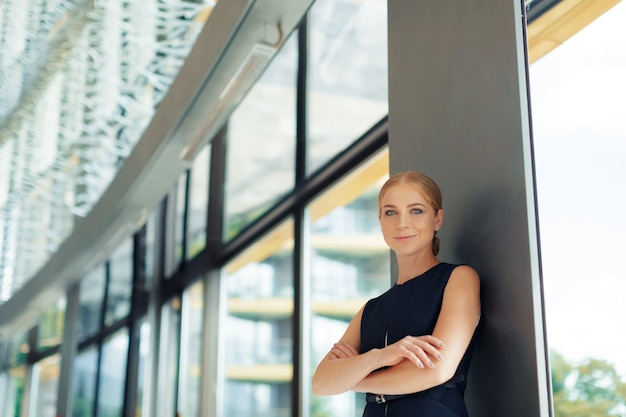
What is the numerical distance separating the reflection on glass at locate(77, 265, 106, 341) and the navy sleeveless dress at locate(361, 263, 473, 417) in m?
9.06

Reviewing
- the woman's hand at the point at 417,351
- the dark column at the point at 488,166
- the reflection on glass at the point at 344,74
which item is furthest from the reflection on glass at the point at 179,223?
the woman's hand at the point at 417,351

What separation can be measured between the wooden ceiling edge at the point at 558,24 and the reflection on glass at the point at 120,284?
8.06m

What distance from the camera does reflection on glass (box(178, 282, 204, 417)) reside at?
812cm

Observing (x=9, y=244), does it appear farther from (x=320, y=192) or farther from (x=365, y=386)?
(x=365, y=386)

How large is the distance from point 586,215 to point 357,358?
960 mm

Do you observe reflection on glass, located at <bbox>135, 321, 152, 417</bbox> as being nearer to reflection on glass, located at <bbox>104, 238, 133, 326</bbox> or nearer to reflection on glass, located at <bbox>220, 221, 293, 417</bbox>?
reflection on glass, located at <bbox>104, 238, 133, 326</bbox>

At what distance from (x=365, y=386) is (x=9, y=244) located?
8.76 meters

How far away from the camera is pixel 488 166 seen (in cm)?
252

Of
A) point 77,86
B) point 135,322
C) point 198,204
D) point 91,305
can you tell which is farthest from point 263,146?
point 91,305

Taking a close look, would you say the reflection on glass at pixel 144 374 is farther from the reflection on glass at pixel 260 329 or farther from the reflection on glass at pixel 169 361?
the reflection on glass at pixel 260 329

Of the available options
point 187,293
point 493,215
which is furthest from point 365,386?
point 187,293

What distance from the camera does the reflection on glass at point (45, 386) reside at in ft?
38.5

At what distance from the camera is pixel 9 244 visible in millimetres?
10102

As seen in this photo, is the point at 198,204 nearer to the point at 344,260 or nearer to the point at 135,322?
the point at 135,322
